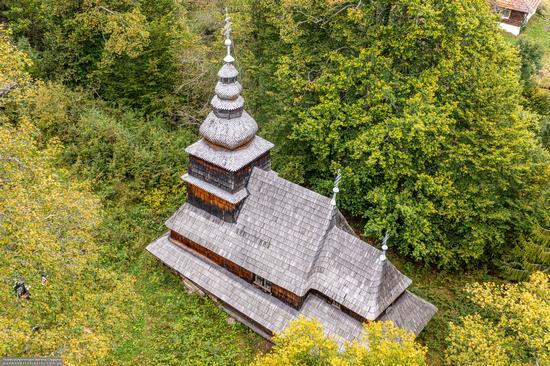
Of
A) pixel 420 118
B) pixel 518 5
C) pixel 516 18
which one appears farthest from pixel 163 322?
pixel 518 5

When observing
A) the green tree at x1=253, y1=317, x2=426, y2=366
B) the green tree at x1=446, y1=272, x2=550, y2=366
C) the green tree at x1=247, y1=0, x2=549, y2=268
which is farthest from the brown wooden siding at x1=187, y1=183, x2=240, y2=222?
the green tree at x1=446, y1=272, x2=550, y2=366

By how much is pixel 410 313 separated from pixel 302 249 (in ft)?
16.5

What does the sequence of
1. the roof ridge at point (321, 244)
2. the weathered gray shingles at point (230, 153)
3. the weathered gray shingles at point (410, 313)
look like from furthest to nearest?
1. the weathered gray shingles at point (230, 153)
2. the weathered gray shingles at point (410, 313)
3. the roof ridge at point (321, 244)

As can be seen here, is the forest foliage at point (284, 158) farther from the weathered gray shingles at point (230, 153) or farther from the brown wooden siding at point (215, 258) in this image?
the weathered gray shingles at point (230, 153)

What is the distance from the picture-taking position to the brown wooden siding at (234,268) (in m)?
17.6

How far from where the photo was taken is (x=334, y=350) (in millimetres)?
12797

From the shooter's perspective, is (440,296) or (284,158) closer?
(440,296)

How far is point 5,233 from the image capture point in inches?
474

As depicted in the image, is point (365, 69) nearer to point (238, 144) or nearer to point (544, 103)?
point (238, 144)

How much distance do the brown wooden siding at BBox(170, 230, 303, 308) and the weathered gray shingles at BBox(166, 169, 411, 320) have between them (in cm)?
55

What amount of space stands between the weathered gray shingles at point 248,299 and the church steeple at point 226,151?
2.48m

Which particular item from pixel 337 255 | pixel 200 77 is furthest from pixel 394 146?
pixel 200 77

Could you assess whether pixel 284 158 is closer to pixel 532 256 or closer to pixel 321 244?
pixel 321 244

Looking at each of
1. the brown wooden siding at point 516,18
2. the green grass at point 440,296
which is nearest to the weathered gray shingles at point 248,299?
the green grass at point 440,296
